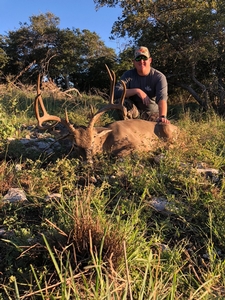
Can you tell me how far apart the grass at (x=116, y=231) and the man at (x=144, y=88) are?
64.6 inches

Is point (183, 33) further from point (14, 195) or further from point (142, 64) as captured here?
point (14, 195)

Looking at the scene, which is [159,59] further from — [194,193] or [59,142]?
[194,193]

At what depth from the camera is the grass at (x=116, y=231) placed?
167 centimetres

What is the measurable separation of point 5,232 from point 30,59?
23.4 meters

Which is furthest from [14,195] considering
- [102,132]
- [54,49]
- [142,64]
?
[54,49]

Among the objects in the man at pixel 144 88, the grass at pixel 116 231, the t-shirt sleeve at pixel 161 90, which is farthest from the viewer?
the man at pixel 144 88

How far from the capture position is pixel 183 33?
873cm

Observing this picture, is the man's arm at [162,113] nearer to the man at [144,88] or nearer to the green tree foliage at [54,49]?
the man at [144,88]

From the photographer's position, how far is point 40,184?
299 cm

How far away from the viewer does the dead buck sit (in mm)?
4207

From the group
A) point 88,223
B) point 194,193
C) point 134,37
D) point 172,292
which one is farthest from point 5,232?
point 134,37

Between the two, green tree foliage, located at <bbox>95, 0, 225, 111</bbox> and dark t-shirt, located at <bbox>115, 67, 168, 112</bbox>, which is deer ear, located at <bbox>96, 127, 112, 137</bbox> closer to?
dark t-shirt, located at <bbox>115, 67, 168, 112</bbox>

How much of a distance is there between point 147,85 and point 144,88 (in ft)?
0.25

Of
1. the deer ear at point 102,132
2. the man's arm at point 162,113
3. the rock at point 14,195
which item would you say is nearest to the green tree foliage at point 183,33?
the man's arm at point 162,113
